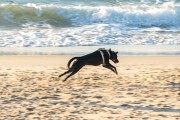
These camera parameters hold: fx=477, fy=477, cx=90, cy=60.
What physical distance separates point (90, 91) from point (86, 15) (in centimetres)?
1311

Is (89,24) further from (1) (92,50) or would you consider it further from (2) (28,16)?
(1) (92,50)

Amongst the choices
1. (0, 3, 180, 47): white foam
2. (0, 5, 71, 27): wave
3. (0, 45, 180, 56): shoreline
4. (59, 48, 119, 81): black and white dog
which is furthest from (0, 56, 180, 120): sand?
(0, 5, 71, 27): wave

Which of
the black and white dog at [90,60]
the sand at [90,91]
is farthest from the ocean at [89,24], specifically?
the black and white dog at [90,60]

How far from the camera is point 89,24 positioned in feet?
61.6

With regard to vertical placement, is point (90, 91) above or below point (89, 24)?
below

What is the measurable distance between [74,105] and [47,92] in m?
1.02

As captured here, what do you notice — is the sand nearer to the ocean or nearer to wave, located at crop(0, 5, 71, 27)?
the ocean

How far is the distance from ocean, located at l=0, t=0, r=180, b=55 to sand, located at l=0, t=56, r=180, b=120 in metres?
2.38

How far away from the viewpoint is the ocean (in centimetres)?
1389

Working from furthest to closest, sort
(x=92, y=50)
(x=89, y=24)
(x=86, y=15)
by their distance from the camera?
(x=86, y=15), (x=89, y=24), (x=92, y=50)

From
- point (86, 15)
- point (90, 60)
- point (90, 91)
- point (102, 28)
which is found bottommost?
point (90, 91)

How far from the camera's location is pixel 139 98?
7.07m

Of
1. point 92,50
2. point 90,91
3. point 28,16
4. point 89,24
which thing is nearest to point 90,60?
point 90,91

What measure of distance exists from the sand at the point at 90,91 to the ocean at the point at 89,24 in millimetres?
2376
